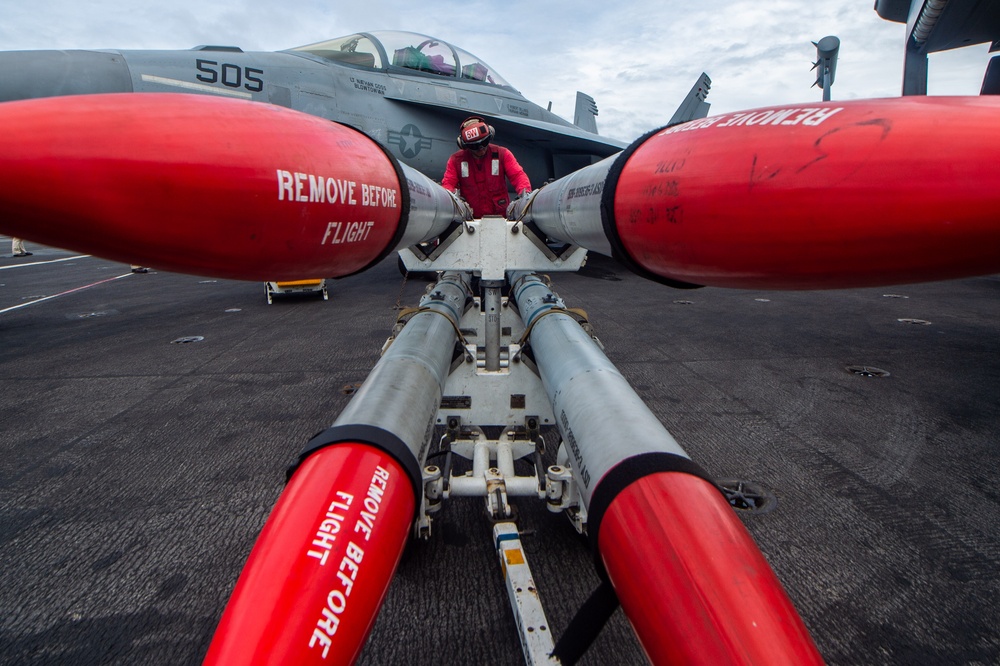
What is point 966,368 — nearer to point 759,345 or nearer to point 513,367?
point 759,345

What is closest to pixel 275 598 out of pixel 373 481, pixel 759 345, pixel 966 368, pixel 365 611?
pixel 365 611

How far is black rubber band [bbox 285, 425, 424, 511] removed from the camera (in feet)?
4.97

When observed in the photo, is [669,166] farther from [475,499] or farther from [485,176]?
[485,176]

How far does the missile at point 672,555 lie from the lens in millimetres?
1018

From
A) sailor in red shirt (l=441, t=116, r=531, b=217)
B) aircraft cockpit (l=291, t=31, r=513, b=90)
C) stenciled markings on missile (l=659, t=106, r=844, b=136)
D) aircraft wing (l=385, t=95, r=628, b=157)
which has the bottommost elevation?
stenciled markings on missile (l=659, t=106, r=844, b=136)

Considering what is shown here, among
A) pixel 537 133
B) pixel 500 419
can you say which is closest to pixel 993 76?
pixel 537 133

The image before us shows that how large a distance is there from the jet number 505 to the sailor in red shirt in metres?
3.23

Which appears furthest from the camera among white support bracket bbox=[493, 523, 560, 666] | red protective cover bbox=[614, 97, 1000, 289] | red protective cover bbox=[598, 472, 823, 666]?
white support bracket bbox=[493, 523, 560, 666]

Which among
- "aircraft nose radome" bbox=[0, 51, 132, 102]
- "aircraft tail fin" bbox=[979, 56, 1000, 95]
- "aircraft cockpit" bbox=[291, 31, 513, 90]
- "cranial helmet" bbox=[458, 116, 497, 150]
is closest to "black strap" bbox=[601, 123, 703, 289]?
"cranial helmet" bbox=[458, 116, 497, 150]

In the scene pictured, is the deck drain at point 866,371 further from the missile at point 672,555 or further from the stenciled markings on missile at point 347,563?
the stenciled markings on missile at point 347,563

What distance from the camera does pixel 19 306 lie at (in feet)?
27.9

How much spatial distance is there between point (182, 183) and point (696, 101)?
17794mm

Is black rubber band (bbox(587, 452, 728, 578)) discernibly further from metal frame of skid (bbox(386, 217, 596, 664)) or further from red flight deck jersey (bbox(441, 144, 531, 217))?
red flight deck jersey (bbox(441, 144, 531, 217))

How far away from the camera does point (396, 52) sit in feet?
25.4
